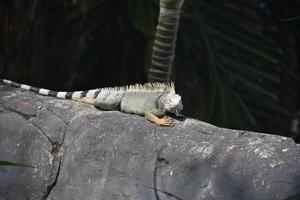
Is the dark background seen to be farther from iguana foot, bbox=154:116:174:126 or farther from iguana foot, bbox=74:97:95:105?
iguana foot, bbox=154:116:174:126

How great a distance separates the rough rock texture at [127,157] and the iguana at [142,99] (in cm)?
8

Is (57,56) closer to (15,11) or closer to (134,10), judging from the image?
(15,11)

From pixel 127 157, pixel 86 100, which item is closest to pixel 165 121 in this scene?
pixel 127 157

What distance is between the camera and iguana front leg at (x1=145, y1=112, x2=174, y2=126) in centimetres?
470

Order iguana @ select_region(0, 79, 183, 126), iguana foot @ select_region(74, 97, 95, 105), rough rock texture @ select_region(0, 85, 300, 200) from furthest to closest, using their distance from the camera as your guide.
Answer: iguana foot @ select_region(74, 97, 95, 105) → iguana @ select_region(0, 79, 183, 126) → rough rock texture @ select_region(0, 85, 300, 200)

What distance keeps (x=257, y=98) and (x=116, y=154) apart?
251 centimetres

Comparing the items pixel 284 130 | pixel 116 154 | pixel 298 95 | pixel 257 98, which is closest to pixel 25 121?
pixel 116 154

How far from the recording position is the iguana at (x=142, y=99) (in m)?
4.85

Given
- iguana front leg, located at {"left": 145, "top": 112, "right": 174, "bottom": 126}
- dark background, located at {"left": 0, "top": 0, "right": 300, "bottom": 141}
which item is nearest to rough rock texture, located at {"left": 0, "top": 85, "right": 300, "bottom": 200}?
iguana front leg, located at {"left": 145, "top": 112, "right": 174, "bottom": 126}

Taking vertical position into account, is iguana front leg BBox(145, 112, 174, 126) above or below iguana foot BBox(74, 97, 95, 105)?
above

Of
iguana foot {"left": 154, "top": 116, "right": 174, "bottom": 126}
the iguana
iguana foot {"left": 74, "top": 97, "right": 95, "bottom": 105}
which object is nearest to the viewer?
iguana foot {"left": 154, "top": 116, "right": 174, "bottom": 126}

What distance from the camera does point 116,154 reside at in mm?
4617

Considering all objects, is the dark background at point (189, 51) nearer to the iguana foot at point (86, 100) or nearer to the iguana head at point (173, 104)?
the iguana foot at point (86, 100)

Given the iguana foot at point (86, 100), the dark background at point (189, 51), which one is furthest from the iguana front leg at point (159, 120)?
the dark background at point (189, 51)
